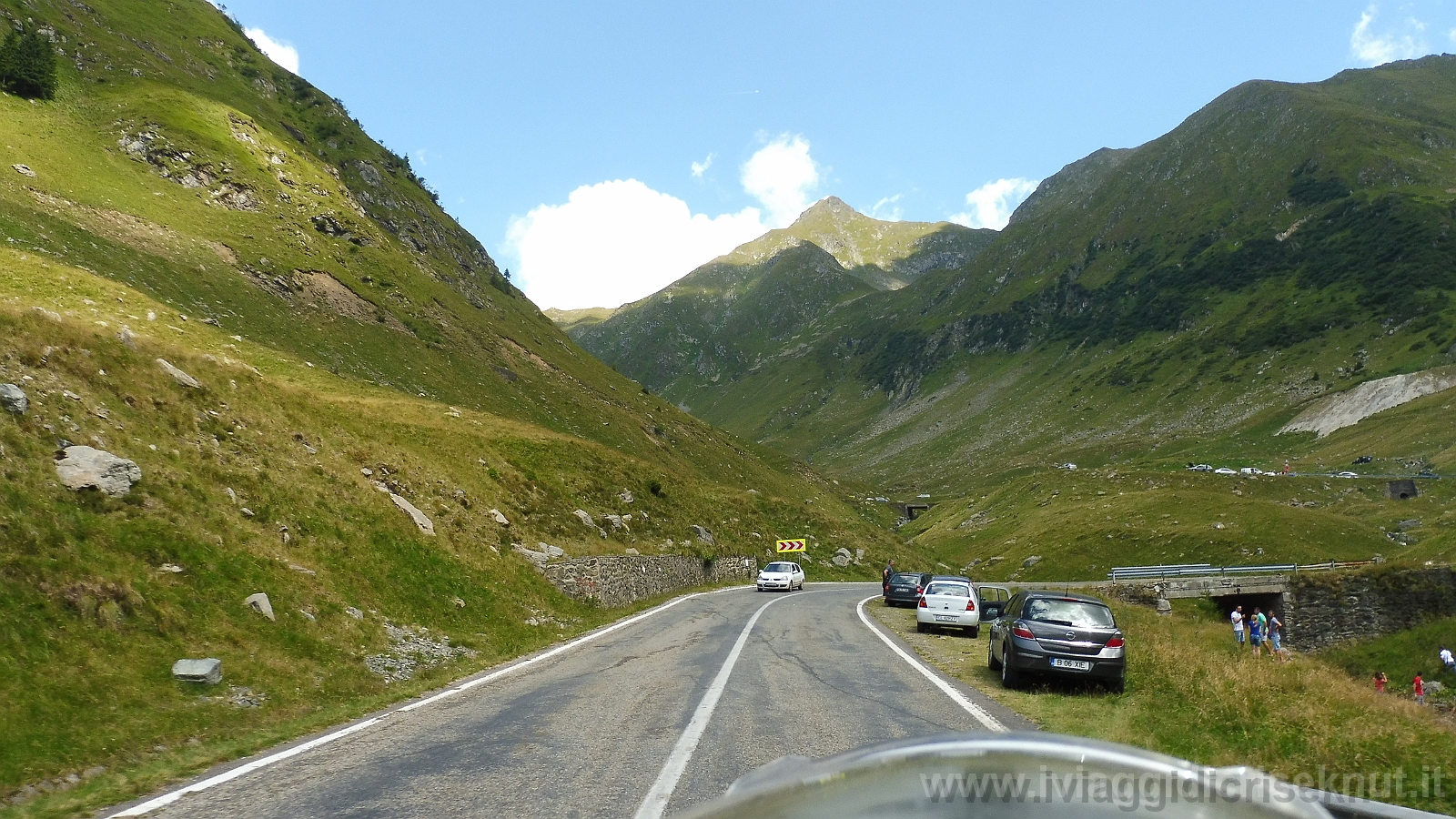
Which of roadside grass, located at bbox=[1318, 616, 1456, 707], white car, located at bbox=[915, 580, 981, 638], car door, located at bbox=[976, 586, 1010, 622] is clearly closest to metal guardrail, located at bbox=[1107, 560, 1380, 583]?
roadside grass, located at bbox=[1318, 616, 1456, 707]

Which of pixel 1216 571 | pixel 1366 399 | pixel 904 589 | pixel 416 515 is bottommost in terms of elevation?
pixel 1216 571

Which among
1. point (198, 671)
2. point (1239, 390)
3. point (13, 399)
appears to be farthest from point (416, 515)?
point (1239, 390)

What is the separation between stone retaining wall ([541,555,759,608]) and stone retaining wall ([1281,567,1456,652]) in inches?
1277

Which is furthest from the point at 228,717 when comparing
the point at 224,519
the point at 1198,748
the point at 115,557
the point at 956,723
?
the point at 1198,748

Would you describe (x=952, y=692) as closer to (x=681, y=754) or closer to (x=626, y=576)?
(x=681, y=754)

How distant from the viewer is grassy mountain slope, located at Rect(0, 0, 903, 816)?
31.4 ft

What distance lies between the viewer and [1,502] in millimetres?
10281

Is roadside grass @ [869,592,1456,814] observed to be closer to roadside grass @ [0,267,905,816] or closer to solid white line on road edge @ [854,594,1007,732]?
solid white line on road edge @ [854,594,1007,732]

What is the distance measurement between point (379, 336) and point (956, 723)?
49854 mm

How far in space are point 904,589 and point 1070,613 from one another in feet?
68.9

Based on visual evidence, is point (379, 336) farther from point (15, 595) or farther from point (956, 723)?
point (956, 723)

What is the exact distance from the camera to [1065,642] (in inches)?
490

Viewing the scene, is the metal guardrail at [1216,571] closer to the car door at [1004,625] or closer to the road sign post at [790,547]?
the road sign post at [790,547]

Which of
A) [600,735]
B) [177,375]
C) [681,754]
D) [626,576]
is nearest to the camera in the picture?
[681,754]
